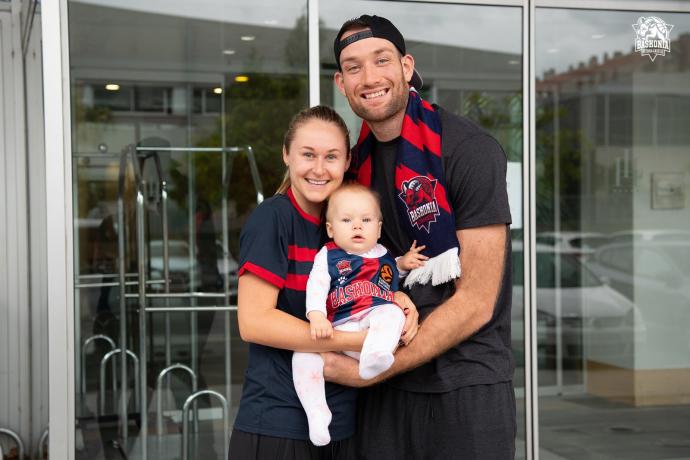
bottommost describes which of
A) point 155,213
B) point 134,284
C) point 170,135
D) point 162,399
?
point 162,399

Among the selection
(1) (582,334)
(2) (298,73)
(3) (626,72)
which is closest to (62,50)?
(2) (298,73)

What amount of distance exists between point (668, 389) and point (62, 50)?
13.1 feet

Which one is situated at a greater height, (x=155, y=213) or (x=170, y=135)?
(x=170, y=135)

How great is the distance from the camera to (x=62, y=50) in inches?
165

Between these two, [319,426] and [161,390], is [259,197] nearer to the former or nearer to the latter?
[161,390]

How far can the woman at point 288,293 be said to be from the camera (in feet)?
7.81

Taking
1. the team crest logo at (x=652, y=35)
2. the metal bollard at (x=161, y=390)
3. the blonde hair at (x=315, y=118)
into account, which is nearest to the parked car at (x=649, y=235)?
the team crest logo at (x=652, y=35)

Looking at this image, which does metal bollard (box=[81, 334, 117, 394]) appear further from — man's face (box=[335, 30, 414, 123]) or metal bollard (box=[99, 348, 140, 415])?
man's face (box=[335, 30, 414, 123])

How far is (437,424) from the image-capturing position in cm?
263

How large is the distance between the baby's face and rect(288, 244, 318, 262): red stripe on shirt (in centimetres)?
7

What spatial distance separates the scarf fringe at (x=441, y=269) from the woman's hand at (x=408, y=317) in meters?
0.07

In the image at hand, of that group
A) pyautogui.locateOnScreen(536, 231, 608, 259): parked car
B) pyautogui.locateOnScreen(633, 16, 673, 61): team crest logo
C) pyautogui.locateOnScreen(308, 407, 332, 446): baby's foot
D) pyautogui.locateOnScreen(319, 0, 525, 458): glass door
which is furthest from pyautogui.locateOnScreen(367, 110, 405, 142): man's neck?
pyautogui.locateOnScreen(536, 231, 608, 259): parked car

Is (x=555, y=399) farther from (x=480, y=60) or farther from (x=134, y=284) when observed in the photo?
(x=134, y=284)

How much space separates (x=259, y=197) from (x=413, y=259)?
2.89 m
